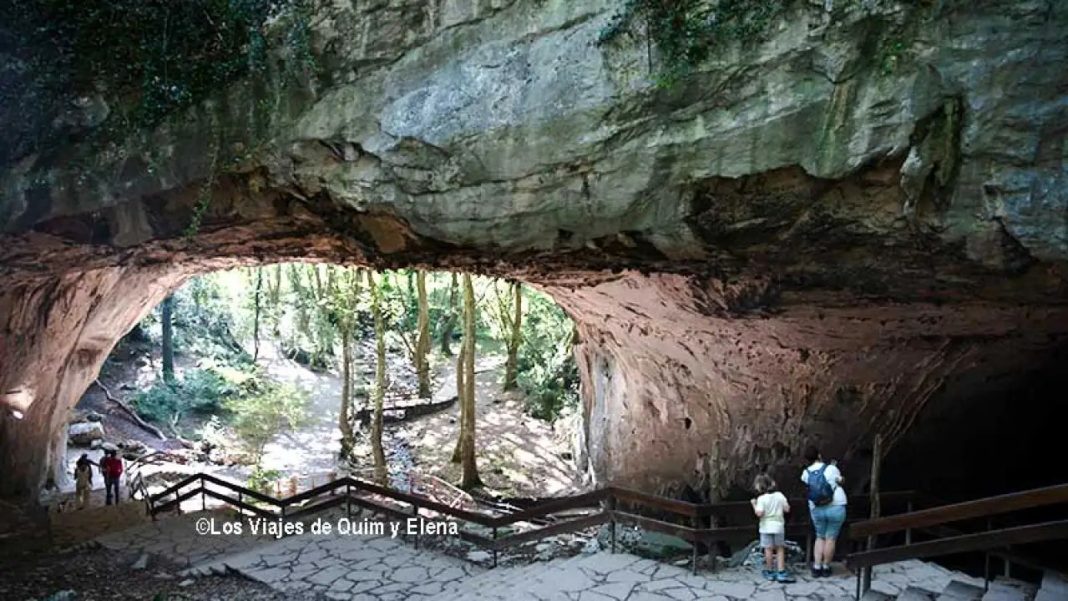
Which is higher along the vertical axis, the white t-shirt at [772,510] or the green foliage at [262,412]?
the white t-shirt at [772,510]

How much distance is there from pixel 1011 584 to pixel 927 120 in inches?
150

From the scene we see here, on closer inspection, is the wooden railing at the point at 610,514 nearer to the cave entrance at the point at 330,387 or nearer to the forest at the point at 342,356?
the cave entrance at the point at 330,387

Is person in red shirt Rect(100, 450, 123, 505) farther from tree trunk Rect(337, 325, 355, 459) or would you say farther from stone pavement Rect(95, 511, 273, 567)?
tree trunk Rect(337, 325, 355, 459)

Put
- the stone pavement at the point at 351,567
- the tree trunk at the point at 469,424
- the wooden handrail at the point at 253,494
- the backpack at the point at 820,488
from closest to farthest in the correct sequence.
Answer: the backpack at the point at 820,488 < the stone pavement at the point at 351,567 < the wooden handrail at the point at 253,494 < the tree trunk at the point at 469,424

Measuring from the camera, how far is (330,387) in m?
26.3

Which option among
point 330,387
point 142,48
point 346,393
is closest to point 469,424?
point 346,393

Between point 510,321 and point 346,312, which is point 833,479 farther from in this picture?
point 510,321

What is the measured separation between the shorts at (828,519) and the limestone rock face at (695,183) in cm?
216

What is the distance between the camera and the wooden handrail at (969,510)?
4.38 metres

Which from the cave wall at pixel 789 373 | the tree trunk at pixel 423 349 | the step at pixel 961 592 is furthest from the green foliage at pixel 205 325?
the step at pixel 961 592

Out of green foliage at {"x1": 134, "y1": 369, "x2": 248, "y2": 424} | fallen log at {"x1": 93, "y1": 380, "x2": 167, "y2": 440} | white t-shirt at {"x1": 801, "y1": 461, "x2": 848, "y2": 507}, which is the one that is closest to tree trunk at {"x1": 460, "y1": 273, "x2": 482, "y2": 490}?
white t-shirt at {"x1": 801, "y1": 461, "x2": 848, "y2": 507}

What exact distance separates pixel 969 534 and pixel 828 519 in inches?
50.5

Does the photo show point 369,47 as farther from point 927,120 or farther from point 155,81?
point 927,120

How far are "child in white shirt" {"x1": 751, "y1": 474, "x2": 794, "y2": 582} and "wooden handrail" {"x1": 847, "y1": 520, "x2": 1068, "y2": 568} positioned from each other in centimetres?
72
